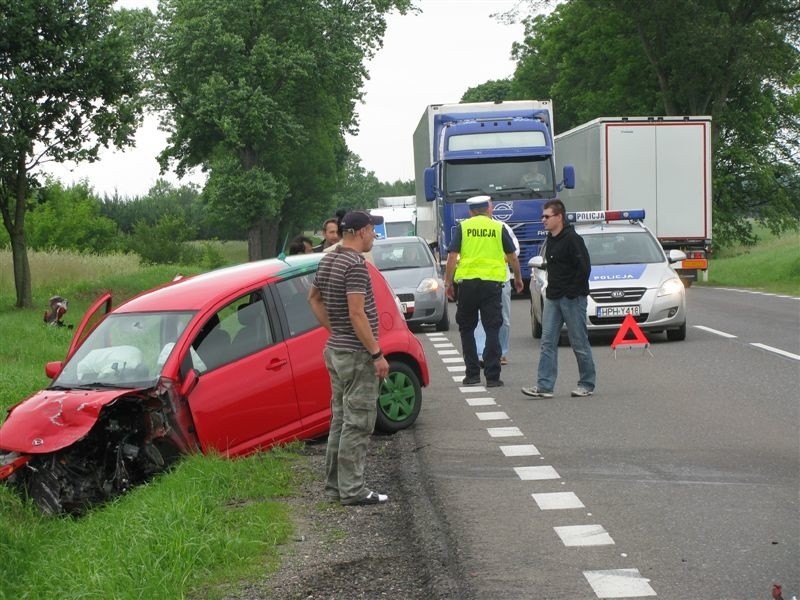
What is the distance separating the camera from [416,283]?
23.5 metres

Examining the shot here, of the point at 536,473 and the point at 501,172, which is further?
the point at 501,172

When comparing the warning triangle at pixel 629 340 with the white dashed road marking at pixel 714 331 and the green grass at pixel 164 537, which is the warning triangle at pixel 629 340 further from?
the green grass at pixel 164 537

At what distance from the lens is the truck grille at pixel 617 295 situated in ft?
63.3

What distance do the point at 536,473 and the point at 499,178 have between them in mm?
20714

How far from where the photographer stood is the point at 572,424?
1209 cm

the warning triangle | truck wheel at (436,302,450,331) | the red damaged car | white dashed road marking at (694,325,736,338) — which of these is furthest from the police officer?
truck wheel at (436,302,450,331)

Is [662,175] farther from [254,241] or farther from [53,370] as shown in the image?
[254,241]

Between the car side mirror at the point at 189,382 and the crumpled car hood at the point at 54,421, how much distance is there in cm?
45

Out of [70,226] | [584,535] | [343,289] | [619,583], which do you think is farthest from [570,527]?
[70,226]

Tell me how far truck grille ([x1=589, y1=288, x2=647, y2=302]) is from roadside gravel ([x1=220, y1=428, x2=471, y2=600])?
9.80m

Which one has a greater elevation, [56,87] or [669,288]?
[56,87]

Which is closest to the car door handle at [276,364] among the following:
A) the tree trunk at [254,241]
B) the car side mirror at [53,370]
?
the car side mirror at [53,370]

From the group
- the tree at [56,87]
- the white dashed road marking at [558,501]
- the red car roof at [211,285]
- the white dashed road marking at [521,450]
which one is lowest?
the white dashed road marking at [521,450]

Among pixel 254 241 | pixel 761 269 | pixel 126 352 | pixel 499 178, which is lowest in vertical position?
pixel 761 269
